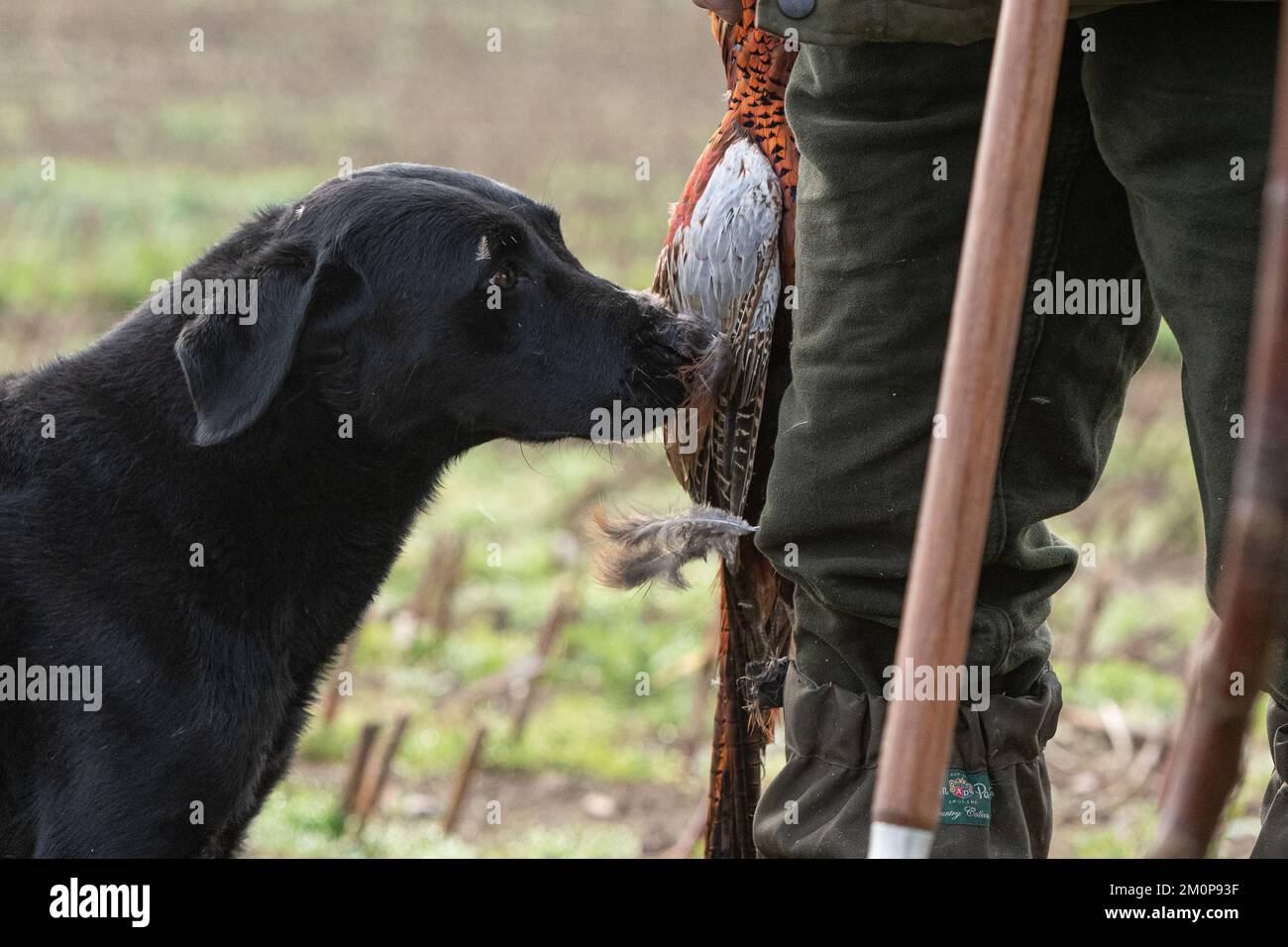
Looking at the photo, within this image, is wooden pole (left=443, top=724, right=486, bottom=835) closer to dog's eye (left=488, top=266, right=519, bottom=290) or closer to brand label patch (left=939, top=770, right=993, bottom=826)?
dog's eye (left=488, top=266, right=519, bottom=290)

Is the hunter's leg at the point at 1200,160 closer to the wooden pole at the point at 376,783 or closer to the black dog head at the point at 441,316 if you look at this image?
the black dog head at the point at 441,316

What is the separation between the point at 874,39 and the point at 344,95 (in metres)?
13.5

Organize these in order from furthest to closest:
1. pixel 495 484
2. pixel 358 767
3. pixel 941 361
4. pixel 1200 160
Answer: pixel 495 484 < pixel 358 767 < pixel 941 361 < pixel 1200 160

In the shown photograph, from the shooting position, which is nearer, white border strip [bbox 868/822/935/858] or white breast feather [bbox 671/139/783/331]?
white border strip [bbox 868/822/935/858]

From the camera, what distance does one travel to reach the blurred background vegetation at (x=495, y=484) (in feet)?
16.1

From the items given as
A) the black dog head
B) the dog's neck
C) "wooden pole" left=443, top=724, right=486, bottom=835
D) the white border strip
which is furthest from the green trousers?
"wooden pole" left=443, top=724, right=486, bottom=835

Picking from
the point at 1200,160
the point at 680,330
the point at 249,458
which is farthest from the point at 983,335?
the point at 249,458

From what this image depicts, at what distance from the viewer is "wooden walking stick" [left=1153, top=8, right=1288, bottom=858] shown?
865 mm

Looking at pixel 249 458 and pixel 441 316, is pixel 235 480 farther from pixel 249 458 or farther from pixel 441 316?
pixel 441 316

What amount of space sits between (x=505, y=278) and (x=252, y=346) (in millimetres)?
539

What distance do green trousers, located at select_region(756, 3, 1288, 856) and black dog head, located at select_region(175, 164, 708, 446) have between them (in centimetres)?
46

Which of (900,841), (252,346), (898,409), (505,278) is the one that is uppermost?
(505,278)

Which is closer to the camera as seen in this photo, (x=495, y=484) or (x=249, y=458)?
(x=249, y=458)

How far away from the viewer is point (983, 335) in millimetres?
1476
